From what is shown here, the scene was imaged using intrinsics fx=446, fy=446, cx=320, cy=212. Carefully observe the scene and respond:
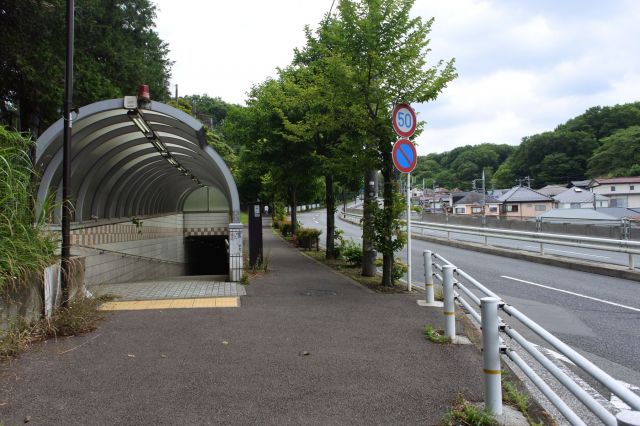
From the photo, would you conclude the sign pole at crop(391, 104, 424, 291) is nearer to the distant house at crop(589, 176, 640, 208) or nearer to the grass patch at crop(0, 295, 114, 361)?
the grass patch at crop(0, 295, 114, 361)

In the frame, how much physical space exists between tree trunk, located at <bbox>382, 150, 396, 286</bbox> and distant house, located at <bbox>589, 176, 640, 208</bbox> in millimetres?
60818

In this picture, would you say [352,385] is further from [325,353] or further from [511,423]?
[511,423]

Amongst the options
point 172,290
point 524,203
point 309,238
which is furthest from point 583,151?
point 172,290

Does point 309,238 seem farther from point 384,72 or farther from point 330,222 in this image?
point 384,72

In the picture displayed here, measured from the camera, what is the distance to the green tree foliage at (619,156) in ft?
230

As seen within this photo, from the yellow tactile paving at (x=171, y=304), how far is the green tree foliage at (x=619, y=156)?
261ft

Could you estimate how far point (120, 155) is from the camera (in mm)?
11398

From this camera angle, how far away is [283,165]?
49.9ft

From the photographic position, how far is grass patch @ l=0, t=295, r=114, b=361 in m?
4.56

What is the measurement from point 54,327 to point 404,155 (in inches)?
228

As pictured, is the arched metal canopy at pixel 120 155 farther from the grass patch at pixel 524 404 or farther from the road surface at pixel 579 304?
the road surface at pixel 579 304

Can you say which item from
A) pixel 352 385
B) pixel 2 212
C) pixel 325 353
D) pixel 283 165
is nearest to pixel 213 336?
pixel 325 353

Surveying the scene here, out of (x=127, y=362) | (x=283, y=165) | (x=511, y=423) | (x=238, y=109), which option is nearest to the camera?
(x=511, y=423)

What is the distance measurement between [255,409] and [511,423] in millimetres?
1878
